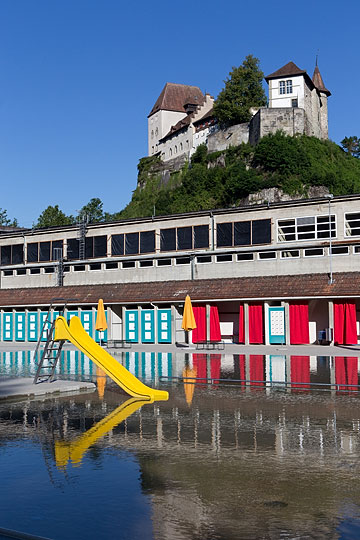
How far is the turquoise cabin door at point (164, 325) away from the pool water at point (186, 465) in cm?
2265

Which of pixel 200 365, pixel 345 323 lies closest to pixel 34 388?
pixel 200 365

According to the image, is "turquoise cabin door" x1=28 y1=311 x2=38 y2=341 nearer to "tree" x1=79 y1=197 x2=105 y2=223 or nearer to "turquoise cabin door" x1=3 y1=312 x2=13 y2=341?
"turquoise cabin door" x1=3 y1=312 x2=13 y2=341

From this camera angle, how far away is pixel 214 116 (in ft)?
344

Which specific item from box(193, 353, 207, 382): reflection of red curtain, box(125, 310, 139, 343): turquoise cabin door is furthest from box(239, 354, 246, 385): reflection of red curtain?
box(125, 310, 139, 343): turquoise cabin door

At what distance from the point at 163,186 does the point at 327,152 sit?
35.0 metres

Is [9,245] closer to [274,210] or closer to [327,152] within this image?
[274,210]

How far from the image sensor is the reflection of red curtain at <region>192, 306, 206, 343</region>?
39.3 metres

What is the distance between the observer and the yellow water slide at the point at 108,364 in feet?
54.0

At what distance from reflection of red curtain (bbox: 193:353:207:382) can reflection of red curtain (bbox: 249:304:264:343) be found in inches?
275

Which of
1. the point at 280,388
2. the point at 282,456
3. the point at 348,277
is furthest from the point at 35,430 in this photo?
the point at 348,277

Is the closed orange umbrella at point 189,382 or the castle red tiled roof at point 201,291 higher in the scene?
the castle red tiled roof at point 201,291

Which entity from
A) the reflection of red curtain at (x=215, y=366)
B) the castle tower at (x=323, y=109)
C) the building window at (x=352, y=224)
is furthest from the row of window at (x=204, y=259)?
the castle tower at (x=323, y=109)

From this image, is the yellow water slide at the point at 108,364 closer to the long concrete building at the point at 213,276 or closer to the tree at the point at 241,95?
the long concrete building at the point at 213,276

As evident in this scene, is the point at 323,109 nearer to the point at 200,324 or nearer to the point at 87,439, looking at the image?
the point at 200,324
